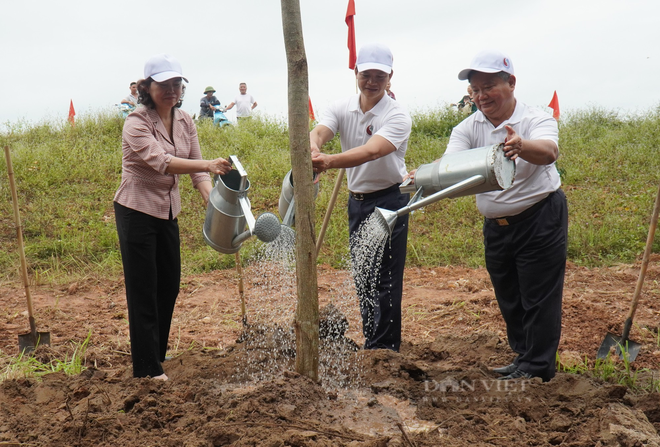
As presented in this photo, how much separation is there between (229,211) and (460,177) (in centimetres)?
118

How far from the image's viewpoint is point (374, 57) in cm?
326

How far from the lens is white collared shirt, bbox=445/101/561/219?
2.86 m

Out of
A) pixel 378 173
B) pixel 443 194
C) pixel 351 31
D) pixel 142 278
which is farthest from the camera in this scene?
pixel 351 31

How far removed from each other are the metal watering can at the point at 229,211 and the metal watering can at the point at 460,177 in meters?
0.73

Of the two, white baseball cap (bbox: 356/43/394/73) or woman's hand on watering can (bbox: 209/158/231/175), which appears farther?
white baseball cap (bbox: 356/43/394/73)

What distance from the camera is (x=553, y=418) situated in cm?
263

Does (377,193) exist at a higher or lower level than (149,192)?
lower

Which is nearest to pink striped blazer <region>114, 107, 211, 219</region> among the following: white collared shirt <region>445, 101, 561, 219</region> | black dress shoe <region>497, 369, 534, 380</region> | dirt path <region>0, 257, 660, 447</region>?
dirt path <region>0, 257, 660, 447</region>

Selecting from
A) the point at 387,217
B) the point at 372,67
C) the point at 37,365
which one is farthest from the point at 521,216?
the point at 37,365

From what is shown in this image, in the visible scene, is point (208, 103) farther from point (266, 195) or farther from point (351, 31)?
point (351, 31)

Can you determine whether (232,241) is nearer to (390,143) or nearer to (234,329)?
(390,143)

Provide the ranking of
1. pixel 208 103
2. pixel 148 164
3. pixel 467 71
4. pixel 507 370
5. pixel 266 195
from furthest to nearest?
1. pixel 208 103
2. pixel 266 195
3. pixel 507 370
4. pixel 148 164
5. pixel 467 71

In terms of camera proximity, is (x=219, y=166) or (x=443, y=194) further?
(x=219, y=166)

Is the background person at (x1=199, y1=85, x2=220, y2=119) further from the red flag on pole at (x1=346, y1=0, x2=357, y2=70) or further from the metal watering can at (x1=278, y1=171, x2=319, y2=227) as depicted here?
the metal watering can at (x1=278, y1=171, x2=319, y2=227)
